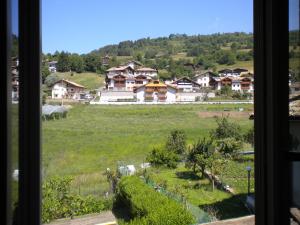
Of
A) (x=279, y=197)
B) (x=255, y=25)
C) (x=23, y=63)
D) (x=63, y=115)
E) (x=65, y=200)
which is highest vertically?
(x=255, y=25)

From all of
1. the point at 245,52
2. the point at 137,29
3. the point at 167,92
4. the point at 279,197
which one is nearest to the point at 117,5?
the point at 137,29

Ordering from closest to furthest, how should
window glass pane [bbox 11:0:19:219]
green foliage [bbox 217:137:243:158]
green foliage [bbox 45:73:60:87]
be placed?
window glass pane [bbox 11:0:19:219], green foliage [bbox 45:73:60:87], green foliage [bbox 217:137:243:158]

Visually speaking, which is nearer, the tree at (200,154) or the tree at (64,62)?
the tree at (64,62)

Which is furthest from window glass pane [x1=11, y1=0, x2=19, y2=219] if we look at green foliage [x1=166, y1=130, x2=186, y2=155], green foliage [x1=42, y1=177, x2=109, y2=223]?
green foliage [x1=166, y1=130, x2=186, y2=155]

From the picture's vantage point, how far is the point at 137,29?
1.29 m

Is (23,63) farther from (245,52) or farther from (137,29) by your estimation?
(245,52)

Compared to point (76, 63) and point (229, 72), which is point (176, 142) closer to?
point (229, 72)

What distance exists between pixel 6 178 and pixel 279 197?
0.64m

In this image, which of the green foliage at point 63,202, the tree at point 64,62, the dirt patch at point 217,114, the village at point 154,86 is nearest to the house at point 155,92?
the village at point 154,86

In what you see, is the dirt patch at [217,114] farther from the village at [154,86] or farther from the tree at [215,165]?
the tree at [215,165]

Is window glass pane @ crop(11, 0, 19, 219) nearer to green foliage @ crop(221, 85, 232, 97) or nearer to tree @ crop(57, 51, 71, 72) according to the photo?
tree @ crop(57, 51, 71, 72)

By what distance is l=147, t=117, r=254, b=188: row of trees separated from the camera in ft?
4.30

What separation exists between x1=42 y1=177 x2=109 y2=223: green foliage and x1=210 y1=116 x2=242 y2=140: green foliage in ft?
1.58

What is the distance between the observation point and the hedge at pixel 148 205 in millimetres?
1279
